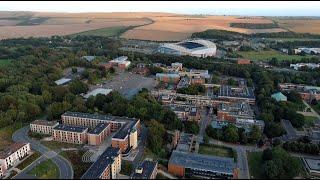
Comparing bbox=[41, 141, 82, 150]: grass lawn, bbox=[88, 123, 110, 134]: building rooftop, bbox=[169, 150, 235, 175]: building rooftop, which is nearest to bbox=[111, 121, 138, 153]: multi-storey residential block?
bbox=[88, 123, 110, 134]: building rooftop

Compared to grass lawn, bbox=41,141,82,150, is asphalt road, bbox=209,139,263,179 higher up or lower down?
lower down

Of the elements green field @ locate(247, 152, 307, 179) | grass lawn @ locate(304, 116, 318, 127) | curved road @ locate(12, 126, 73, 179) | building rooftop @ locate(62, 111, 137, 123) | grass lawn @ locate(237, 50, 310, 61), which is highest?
grass lawn @ locate(237, 50, 310, 61)

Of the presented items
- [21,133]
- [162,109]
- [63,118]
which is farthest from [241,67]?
[21,133]

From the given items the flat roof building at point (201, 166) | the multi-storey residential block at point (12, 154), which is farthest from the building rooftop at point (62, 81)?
the flat roof building at point (201, 166)

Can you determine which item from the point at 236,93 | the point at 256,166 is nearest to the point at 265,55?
the point at 236,93

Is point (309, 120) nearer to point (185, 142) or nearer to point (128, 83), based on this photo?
point (185, 142)

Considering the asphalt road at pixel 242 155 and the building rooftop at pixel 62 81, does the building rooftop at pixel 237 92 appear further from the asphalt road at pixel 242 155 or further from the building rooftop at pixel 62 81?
the building rooftop at pixel 62 81

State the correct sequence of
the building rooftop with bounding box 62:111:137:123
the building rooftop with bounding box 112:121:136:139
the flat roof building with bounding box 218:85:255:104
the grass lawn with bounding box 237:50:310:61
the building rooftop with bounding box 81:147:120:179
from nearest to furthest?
the building rooftop with bounding box 81:147:120:179 → the building rooftop with bounding box 112:121:136:139 → the building rooftop with bounding box 62:111:137:123 → the flat roof building with bounding box 218:85:255:104 → the grass lawn with bounding box 237:50:310:61

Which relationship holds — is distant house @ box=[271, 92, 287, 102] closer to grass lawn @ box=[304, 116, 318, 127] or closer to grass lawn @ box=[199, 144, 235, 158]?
grass lawn @ box=[304, 116, 318, 127]
